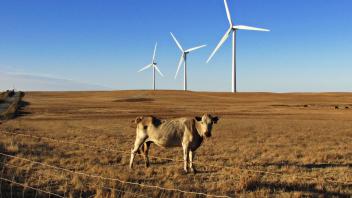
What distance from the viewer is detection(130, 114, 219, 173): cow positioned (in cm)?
1403

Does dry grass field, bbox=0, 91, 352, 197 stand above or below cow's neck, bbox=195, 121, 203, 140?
below

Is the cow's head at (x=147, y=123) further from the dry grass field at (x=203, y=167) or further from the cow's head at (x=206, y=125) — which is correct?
the cow's head at (x=206, y=125)

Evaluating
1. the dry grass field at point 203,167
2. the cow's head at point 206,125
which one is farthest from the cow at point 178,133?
the dry grass field at point 203,167

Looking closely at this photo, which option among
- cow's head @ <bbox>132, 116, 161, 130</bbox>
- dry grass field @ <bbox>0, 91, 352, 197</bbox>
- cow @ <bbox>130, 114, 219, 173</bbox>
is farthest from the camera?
cow's head @ <bbox>132, 116, 161, 130</bbox>

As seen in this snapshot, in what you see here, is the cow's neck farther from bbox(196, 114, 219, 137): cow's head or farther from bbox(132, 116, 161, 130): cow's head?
bbox(132, 116, 161, 130): cow's head

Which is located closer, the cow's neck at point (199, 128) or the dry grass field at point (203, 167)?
→ the dry grass field at point (203, 167)

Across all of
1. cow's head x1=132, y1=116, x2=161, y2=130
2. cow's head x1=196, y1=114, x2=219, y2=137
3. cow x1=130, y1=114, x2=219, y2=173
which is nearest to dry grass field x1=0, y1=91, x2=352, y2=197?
cow x1=130, y1=114, x2=219, y2=173

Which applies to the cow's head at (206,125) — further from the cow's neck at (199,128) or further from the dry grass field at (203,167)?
the dry grass field at (203,167)

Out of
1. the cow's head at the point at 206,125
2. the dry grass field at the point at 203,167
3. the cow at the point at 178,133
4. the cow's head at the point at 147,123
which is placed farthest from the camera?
the cow's head at the point at 147,123

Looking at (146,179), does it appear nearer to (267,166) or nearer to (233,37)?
(267,166)

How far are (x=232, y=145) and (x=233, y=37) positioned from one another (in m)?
57.0

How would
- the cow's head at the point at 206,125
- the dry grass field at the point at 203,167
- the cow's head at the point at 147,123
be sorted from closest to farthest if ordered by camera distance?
the dry grass field at the point at 203,167, the cow's head at the point at 206,125, the cow's head at the point at 147,123

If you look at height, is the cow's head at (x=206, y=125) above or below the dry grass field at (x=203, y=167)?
above

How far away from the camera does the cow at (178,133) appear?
46.0 ft
